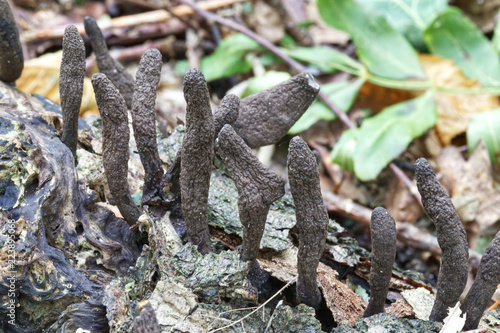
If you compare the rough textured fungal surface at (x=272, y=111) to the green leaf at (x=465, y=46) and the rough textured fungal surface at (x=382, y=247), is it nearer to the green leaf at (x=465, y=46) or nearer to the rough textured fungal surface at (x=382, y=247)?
the rough textured fungal surface at (x=382, y=247)

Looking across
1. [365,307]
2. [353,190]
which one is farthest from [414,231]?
[365,307]

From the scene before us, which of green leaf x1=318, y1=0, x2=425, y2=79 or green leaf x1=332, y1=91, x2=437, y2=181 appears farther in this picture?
green leaf x1=318, y1=0, x2=425, y2=79

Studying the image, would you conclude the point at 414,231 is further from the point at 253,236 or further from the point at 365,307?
the point at 253,236

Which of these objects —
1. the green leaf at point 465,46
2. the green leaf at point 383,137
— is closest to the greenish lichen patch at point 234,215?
the green leaf at point 383,137

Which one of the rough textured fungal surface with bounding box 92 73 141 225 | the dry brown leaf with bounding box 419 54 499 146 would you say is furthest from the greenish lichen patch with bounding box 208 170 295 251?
the dry brown leaf with bounding box 419 54 499 146

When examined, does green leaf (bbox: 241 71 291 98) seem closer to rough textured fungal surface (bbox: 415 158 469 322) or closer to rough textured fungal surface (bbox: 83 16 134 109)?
rough textured fungal surface (bbox: 83 16 134 109)

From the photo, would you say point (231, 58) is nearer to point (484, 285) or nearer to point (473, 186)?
point (473, 186)

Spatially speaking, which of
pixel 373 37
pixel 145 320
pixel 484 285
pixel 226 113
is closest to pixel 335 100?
pixel 373 37
